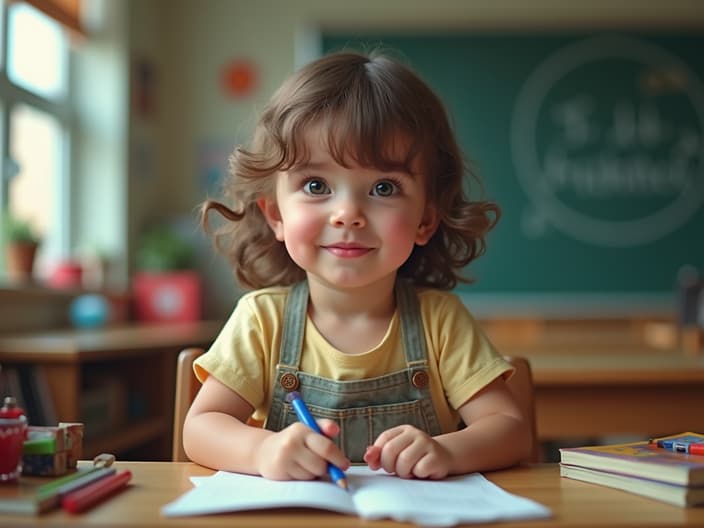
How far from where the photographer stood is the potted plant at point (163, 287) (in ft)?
14.8

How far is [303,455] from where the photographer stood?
0.88 m

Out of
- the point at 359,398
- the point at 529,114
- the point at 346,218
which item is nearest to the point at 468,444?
the point at 359,398

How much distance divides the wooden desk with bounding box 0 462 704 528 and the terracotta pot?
2.81m

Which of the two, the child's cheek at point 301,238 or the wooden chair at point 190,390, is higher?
the child's cheek at point 301,238

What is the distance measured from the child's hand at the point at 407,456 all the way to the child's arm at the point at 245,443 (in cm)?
4

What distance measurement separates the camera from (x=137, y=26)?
457 cm

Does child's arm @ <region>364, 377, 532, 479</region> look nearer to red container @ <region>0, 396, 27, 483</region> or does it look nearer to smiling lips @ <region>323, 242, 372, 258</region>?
smiling lips @ <region>323, 242, 372, 258</region>

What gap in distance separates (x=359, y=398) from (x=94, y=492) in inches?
17.1

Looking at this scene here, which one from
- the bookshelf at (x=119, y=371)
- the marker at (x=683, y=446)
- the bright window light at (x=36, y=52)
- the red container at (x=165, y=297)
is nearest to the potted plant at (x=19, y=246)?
the bookshelf at (x=119, y=371)

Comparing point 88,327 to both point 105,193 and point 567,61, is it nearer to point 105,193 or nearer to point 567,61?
point 105,193

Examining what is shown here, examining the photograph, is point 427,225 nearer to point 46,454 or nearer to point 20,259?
point 46,454

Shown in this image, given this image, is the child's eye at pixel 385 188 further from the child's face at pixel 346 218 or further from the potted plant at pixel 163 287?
the potted plant at pixel 163 287

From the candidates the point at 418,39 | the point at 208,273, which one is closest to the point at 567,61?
the point at 418,39

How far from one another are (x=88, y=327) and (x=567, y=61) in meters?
2.96
